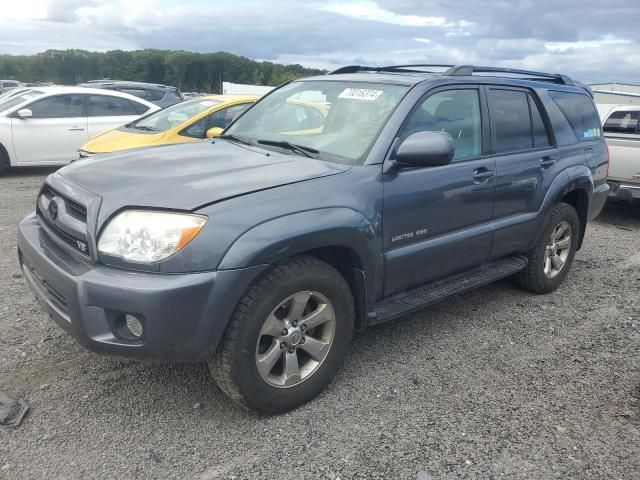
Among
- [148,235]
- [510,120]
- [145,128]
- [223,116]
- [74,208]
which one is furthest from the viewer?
[145,128]

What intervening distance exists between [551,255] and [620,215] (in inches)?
178

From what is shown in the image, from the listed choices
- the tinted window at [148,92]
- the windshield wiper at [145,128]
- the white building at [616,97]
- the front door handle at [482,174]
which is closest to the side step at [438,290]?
the front door handle at [482,174]

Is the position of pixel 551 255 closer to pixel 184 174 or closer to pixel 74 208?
pixel 184 174

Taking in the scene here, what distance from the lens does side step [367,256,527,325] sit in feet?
10.8

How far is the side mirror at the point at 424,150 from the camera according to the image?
3102 millimetres

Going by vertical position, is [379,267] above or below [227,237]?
below

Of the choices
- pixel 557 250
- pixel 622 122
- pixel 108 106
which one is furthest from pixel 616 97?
pixel 108 106

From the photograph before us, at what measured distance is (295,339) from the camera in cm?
287

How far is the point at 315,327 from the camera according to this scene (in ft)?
9.93

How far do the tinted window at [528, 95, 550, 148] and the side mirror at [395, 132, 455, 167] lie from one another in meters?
1.56

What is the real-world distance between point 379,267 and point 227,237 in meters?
1.02

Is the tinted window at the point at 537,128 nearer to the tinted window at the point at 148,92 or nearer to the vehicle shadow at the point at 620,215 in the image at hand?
the vehicle shadow at the point at 620,215

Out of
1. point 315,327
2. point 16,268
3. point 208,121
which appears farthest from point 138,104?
point 315,327

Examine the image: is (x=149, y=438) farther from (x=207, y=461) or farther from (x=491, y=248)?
(x=491, y=248)
